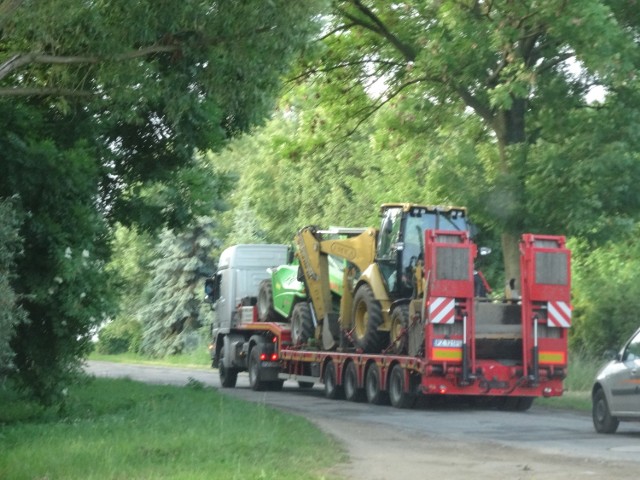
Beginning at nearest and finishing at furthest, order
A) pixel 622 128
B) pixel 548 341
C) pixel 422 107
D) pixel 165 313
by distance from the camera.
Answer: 1. pixel 548 341
2. pixel 622 128
3. pixel 422 107
4. pixel 165 313

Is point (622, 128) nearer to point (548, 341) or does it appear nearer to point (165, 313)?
point (548, 341)

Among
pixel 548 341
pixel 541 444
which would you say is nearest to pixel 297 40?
pixel 541 444

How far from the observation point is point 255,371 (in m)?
30.8

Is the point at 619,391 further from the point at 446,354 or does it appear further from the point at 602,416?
the point at 446,354

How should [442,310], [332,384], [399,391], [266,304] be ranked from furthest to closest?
[266,304]
[332,384]
[399,391]
[442,310]

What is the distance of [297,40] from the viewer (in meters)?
18.2

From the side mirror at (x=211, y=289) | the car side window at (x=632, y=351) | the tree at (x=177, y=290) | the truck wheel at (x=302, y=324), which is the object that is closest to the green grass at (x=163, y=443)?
the car side window at (x=632, y=351)

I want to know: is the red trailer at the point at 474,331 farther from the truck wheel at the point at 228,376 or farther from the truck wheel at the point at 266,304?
the truck wheel at the point at 228,376

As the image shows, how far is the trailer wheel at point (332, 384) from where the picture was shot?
27016mm

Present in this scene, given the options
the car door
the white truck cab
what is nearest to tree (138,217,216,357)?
the white truck cab

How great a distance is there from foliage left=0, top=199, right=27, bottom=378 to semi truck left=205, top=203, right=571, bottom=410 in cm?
808

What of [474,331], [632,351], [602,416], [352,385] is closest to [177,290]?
[352,385]

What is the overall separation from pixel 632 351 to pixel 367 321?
761cm

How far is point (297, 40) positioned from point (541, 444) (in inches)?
249
